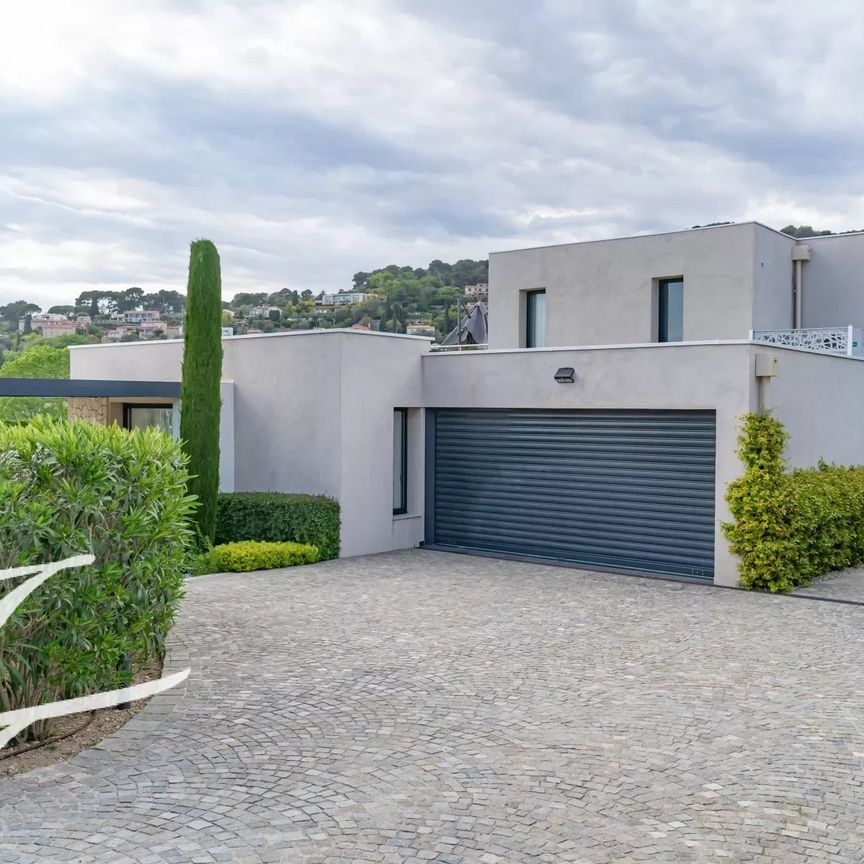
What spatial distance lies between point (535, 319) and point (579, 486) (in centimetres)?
800

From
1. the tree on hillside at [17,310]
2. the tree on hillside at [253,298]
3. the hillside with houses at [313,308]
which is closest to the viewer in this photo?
the tree on hillside at [253,298]

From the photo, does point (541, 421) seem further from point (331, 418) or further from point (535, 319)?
point (535, 319)

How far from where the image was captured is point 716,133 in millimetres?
22141

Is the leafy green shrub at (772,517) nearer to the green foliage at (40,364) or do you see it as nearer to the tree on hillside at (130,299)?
the tree on hillside at (130,299)

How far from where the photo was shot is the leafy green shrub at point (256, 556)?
1237 cm

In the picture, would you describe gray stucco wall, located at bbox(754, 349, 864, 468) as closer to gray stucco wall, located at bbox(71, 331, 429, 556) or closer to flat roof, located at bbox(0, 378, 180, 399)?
gray stucco wall, located at bbox(71, 331, 429, 556)

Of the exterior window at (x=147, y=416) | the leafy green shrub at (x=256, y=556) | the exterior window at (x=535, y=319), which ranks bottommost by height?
the leafy green shrub at (x=256, y=556)

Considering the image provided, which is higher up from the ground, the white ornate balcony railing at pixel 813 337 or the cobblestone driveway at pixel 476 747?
the white ornate balcony railing at pixel 813 337

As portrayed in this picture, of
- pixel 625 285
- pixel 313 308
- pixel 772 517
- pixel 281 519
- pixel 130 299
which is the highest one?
pixel 130 299

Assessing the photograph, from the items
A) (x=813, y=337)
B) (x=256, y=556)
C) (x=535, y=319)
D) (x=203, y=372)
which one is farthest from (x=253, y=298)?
(x=256, y=556)

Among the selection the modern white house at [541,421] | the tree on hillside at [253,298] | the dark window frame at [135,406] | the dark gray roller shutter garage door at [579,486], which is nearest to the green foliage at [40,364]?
the tree on hillside at [253,298]

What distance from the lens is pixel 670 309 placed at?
18734 mm

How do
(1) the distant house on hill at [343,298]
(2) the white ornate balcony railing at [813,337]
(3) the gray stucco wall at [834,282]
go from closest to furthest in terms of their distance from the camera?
(2) the white ornate balcony railing at [813,337]
(3) the gray stucco wall at [834,282]
(1) the distant house on hill at [343,298]

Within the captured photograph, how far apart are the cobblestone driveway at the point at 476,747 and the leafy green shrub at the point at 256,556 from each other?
2.20 metres
